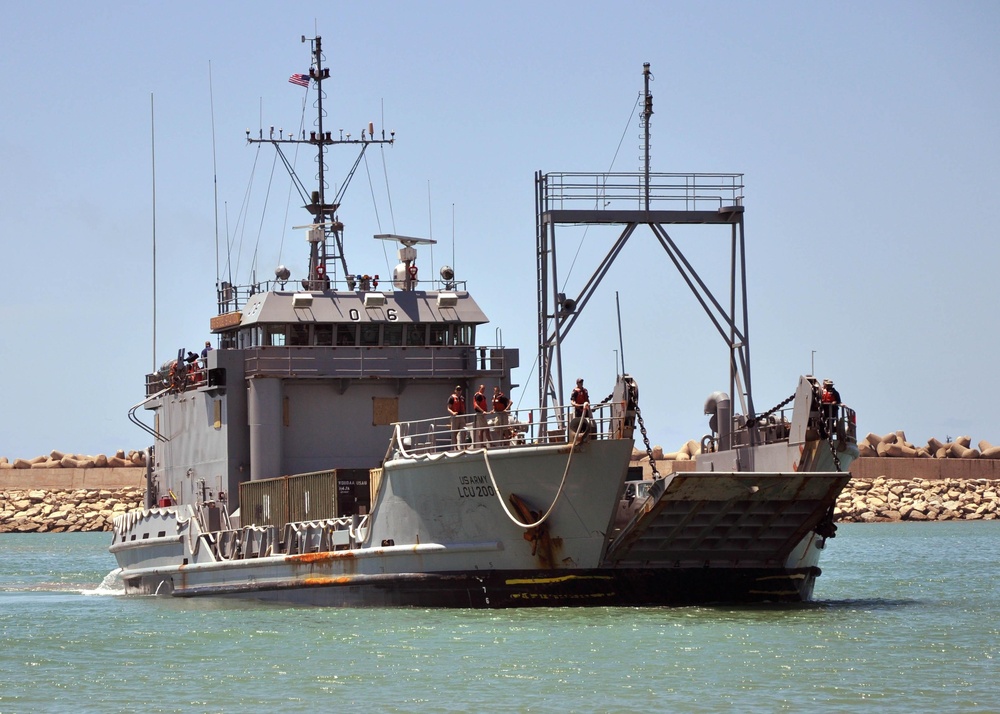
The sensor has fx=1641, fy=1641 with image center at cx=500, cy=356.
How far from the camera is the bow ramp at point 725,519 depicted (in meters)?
24.1

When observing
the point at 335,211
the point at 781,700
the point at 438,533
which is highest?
the point at 335,211

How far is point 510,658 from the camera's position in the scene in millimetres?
21422

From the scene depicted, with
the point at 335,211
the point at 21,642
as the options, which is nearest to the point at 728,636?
the point at 21,642

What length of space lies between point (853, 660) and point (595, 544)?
16.3ft

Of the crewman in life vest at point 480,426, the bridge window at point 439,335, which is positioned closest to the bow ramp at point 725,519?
the crewman in life vest at point 480,426

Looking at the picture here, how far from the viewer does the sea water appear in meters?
18.8

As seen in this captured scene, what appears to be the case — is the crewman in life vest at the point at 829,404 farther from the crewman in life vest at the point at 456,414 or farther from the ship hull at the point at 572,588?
the crewman in life vest at the point at 456,414

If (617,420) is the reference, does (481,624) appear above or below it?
below

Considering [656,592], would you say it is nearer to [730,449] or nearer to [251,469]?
[730,449]

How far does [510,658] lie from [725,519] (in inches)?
200

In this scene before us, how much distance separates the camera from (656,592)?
25422 mm

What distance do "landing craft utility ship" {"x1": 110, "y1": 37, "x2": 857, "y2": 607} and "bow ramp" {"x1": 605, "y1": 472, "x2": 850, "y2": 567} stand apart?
0.12 ft

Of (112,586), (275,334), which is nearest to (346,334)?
(275,334)

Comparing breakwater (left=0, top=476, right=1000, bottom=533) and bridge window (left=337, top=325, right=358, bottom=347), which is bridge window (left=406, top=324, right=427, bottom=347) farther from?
breakwater (left=0, top=476, right=1000, bottom=533)
